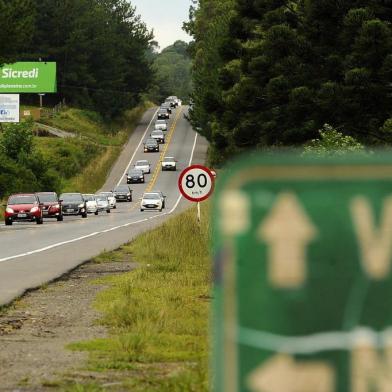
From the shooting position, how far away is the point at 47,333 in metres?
11.5

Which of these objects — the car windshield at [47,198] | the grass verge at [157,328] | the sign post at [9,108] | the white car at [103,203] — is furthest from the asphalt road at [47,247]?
the sign post at [9,108]

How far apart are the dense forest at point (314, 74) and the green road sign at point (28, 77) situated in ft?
186

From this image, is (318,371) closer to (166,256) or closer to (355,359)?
(355,359)

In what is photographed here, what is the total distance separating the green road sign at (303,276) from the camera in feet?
8.19

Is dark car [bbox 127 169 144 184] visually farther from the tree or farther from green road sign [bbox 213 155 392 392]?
green road sign [bbox 213 155 392 392]

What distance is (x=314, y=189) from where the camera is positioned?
2.55 m

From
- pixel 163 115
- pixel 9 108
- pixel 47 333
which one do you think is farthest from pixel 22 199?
pixel 163 115

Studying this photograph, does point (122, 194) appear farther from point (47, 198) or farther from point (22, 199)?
point (22, 199)

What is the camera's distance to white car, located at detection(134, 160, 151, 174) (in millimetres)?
110312

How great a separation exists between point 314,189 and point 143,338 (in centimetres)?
761

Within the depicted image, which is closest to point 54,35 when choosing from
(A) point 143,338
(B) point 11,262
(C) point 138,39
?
(C) point 138,39

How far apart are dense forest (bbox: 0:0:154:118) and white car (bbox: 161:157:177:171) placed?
19423 mm

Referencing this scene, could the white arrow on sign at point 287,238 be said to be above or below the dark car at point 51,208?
above

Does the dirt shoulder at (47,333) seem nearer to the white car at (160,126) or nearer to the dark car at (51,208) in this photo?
the dark car at (51,208)
